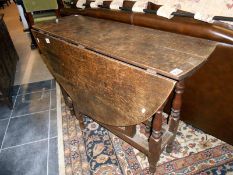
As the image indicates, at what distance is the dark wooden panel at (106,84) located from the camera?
982 millimetres


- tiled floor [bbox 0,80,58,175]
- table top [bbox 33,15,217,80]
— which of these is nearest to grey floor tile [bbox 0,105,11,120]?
tiled floor [bbox 0,80,58,175]

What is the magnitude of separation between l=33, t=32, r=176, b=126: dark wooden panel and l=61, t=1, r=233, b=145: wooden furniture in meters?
0.54

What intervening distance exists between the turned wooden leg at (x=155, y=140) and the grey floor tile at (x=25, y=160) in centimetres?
89

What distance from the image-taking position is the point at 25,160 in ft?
5.51

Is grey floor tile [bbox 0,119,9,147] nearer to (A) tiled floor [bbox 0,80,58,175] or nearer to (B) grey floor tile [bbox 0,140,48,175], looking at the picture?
(A) tiled floor [bbox 0,80,58,175]

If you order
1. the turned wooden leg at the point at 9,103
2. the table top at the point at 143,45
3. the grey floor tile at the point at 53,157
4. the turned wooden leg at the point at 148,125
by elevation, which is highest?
the table top at the point at 143,45

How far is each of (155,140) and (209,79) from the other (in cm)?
57

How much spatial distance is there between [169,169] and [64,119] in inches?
46.6

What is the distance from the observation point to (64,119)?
6.79ft

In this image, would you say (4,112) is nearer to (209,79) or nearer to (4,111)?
(4,111)

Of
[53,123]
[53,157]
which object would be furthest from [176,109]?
[53,123]

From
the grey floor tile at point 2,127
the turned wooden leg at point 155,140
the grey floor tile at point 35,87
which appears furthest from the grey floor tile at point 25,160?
the grey floor tile at point 35,87

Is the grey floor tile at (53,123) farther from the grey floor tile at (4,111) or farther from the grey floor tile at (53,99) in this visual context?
the grey floor tile at (4,111)

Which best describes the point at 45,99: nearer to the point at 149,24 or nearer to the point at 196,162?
the point at 149,24
